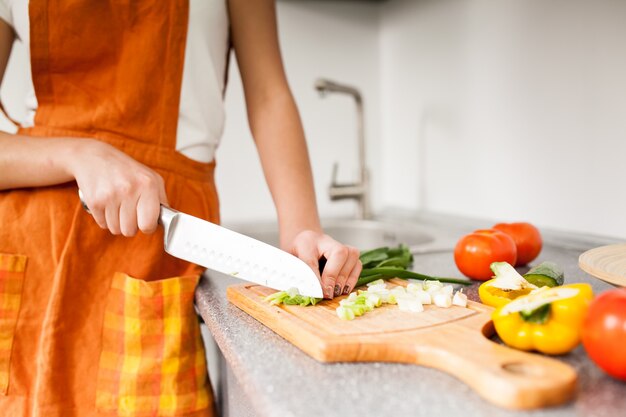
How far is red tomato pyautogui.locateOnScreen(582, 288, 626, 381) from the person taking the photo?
47cm

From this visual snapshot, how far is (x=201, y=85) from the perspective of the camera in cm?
92

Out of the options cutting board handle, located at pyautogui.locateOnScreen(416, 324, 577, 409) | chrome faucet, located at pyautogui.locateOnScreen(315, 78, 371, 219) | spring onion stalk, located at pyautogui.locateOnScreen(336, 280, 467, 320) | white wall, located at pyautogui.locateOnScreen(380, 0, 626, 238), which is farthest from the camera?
chrome faucet, located at pyautogui.locateOnScreen(315, 78, 371, 219)

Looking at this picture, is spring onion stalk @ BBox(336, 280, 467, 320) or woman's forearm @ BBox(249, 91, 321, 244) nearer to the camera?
spring onion stalk @ BBox(336, 280, 467, 320)

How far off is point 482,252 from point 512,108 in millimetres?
669

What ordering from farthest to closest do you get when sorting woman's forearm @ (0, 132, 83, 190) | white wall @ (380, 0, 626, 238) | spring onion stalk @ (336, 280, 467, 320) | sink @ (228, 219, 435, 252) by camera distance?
1. sink @ (228, 219, 435, 252)
2. white wall @ (380, 0, 626, 238)
3. woman's forearm @ (0, 132, 83, 190)
4. spring onion stalk @ (336, 280, 467, 320)

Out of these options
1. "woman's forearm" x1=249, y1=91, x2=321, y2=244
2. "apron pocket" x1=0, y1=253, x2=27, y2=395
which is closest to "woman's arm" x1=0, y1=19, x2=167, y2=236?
"apron pocket" x1=0, y1=253, x2=27, y2=395

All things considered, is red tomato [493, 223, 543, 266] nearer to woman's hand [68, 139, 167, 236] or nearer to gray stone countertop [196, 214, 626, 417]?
gray stone countertop [196, 214, 626, 417]

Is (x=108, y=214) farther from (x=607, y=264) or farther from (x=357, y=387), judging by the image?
(x=607, y=264)

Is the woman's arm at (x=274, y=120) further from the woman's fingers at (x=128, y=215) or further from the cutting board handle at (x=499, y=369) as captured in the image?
the cutting board handle at (x=499, y=369)

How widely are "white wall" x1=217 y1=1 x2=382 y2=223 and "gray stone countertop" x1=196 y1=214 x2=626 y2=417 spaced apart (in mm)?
1257

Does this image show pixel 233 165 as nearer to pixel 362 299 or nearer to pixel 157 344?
pixel 157 344

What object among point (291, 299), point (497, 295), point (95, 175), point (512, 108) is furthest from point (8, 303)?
point (512, 108)

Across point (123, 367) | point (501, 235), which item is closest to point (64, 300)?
point (123, 367)

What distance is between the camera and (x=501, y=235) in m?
0.90
